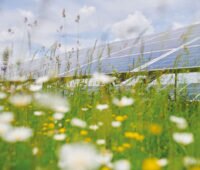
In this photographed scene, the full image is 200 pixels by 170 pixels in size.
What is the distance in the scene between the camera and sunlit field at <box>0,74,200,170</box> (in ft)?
4.36

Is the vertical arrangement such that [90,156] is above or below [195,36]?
below

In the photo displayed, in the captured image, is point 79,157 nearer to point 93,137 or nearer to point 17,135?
point 17,135

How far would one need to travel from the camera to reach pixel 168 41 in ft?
24.1

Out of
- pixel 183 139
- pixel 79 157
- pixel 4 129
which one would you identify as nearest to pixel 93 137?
pixel 183 139

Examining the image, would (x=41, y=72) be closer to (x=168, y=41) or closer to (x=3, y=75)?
(x=3, y=75)

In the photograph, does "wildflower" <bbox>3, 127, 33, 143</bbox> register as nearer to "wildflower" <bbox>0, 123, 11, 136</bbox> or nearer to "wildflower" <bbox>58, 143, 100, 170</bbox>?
"wildflower" <bbox>0, 123, 11, 136</bbox>

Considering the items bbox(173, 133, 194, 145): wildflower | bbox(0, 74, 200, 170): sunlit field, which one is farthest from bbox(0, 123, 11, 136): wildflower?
bbox(173, 133, 194, 145): wildflower

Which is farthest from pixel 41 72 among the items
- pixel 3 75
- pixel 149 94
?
pixel 149 94

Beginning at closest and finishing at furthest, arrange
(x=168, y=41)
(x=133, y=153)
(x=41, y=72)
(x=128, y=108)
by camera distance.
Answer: (x=133, y=153)
(x=128, y=108)
(x=41, y=72)
(x=168, y=41)

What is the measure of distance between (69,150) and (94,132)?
142cm

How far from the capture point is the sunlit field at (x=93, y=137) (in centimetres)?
133

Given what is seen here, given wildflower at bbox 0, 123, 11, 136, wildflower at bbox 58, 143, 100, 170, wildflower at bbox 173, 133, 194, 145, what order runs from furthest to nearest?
wildflower at bbox 173, 133, 194, 145 < wildflower at bbox 0, 123, 11, 136 < wildflower at bbox 58, 143, 100, 170

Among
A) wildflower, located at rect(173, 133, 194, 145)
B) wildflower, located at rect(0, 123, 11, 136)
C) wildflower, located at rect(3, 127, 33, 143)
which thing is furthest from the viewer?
wildflower, located at rect(173, 133, 194, 145)

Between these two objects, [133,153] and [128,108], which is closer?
[133,153]
